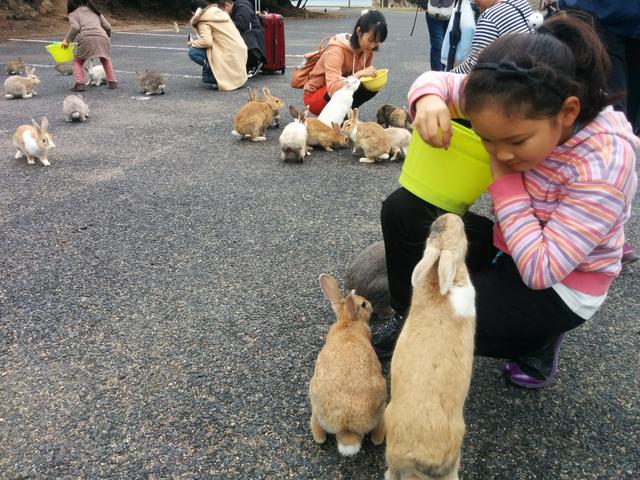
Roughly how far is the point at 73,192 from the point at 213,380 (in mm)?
2628

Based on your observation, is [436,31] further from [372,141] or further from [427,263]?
[427,263]

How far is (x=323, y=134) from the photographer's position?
4.86 metres

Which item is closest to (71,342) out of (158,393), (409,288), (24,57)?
(158,393)

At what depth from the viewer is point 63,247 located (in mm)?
3070

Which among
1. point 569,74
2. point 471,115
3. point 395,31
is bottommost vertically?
point 395,31

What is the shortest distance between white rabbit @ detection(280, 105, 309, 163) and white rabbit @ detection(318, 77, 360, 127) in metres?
0.59

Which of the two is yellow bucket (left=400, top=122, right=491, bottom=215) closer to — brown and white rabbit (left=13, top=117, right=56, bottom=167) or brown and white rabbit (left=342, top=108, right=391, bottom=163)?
brown and white rabbit (left=342, top=108, right=391, bottom=163)

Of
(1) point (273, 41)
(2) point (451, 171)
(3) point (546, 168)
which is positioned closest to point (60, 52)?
(1) point (273, 41)

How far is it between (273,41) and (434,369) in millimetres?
7994

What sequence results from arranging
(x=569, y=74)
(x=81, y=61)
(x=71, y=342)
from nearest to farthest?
(x=569, y=74) < (x=71, y=342) < (x=81, y=61)

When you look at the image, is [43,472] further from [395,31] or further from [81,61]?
[395,31]

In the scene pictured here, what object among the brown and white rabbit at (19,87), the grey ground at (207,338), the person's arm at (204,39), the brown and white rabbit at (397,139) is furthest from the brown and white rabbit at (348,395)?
the brown and white rabbit at (19,87)

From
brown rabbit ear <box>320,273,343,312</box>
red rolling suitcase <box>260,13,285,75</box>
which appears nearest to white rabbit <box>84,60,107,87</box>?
red rolling suitcase <box>260,13,285,75</box>

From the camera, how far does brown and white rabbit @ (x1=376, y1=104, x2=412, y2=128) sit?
5215 millimetres
